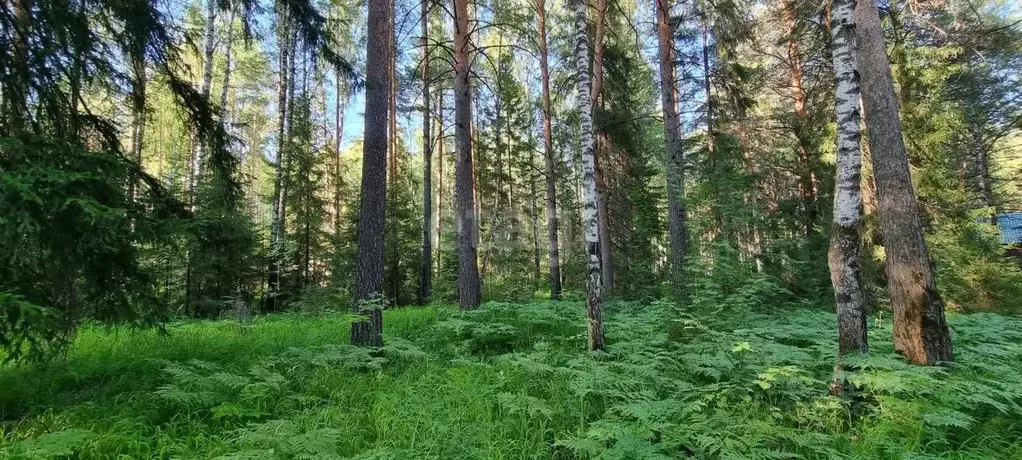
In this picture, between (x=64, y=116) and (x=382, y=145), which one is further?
(x=382, y=145)

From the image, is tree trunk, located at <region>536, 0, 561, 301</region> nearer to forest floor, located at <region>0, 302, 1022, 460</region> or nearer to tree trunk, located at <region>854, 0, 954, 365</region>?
forest floor, located at <region>0, 302, 1022, 460</region>

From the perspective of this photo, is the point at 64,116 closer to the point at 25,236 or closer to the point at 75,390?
the point at 25,236

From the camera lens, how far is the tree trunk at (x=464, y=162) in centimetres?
938

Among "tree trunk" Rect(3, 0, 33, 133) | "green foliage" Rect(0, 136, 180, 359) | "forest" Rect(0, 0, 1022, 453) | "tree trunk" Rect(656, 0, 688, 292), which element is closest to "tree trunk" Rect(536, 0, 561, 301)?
"forest" Rect(0, 0, 1022, 453)

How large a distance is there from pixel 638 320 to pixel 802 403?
145 inches

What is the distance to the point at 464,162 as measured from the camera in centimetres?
951

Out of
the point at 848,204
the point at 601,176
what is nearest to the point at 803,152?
the point at 601,176

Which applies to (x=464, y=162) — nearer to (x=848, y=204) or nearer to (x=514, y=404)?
(x=514, y=404)

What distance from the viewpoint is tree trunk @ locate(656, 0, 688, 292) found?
10.1 metres

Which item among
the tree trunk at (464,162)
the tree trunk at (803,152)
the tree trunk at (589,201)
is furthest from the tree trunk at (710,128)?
the tree trunk at (589,201)

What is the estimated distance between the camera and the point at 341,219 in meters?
17.2

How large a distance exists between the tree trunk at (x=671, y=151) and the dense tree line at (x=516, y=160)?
55 millimetres

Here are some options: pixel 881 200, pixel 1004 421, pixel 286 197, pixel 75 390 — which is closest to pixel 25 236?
pixel 75 390

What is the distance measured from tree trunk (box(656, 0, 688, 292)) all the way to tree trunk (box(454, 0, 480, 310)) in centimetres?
456
